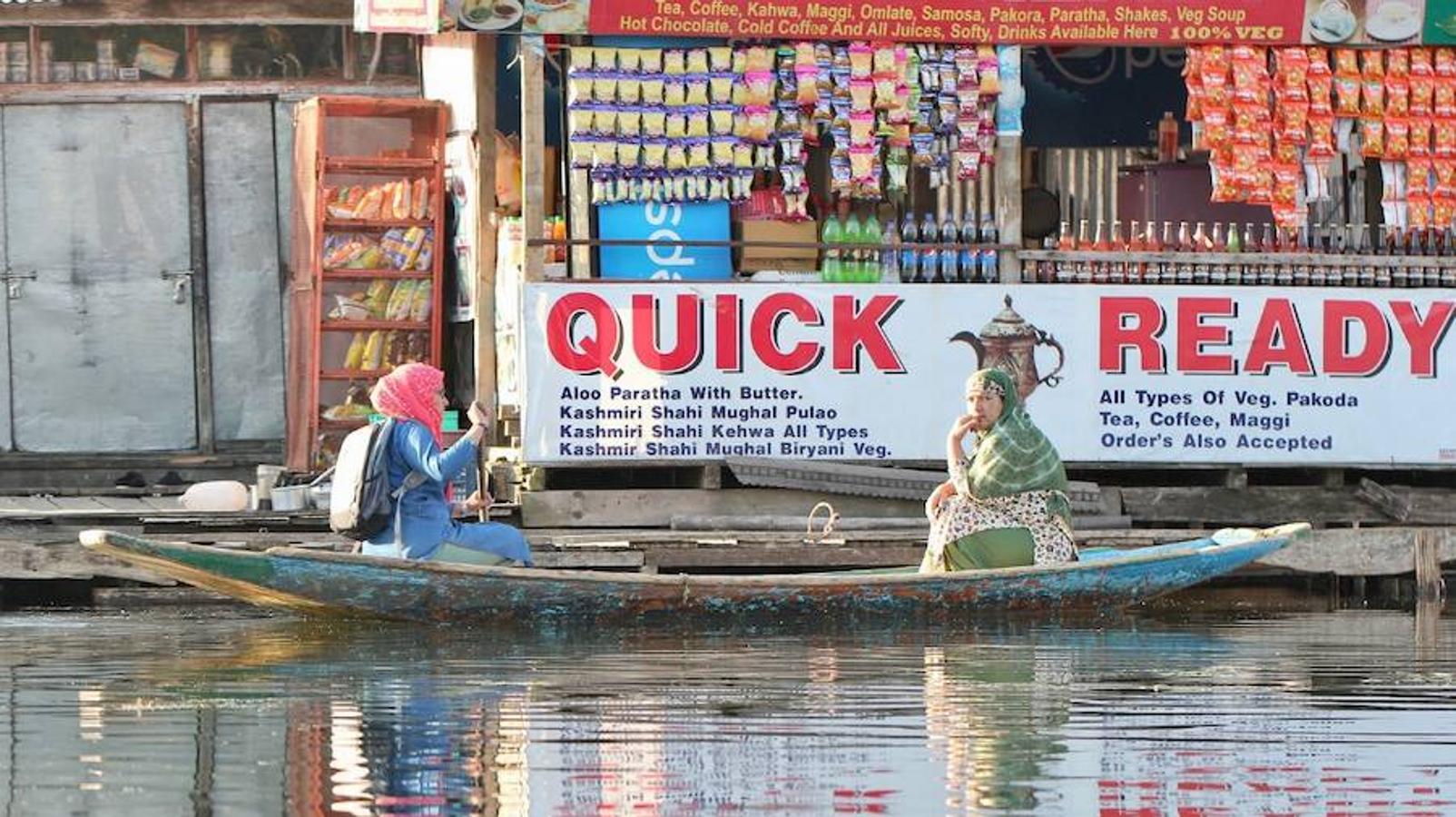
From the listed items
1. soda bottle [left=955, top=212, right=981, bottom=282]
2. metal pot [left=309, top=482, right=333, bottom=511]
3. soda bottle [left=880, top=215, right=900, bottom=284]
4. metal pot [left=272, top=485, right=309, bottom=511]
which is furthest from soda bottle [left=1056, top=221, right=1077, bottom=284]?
metal pot [left=272, top=485, right=309, bottom=511]

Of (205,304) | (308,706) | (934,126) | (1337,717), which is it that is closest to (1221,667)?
(1337,717)

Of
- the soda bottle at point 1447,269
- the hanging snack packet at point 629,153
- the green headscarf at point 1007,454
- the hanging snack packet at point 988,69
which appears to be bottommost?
the green headscarf at point 1007,454

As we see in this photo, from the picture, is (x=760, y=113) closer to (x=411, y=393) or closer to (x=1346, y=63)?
(x=1346, y=63)

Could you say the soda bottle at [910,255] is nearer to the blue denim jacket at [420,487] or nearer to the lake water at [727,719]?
the lake water at [727,719]

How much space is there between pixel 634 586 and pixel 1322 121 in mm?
5806

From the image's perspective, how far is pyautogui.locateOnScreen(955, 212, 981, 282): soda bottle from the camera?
19.2 m

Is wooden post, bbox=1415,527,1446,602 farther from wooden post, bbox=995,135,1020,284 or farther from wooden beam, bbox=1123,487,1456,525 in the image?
wooden post, bbox=995,135,1020,284

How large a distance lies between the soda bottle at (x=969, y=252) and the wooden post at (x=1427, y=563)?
10.0 feet

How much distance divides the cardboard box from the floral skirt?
296 centimetres

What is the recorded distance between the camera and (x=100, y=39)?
68.3ft

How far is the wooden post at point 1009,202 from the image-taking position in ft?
62.7

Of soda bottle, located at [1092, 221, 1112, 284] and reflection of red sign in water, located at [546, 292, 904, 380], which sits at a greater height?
soda bottle, located at [1092, 221, 1112, 284]

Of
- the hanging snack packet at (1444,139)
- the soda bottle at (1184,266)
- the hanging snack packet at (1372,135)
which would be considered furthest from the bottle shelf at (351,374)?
the hanging snack packet at (1444,139)

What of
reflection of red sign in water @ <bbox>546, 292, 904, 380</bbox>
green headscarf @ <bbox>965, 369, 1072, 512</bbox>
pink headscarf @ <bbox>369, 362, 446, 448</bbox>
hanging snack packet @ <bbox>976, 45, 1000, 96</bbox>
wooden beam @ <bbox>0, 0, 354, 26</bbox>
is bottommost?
green headscarf @ <bbox>965, 369, 1072, 512</bbox>
